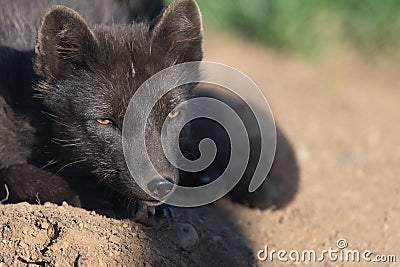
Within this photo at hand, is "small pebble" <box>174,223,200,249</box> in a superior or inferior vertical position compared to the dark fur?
inferior

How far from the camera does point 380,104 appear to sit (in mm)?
8711

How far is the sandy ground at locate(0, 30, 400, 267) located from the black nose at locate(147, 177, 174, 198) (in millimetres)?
269

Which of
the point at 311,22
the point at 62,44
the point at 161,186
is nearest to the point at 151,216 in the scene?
the point at 161,186

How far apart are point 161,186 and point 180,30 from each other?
1.06 meters

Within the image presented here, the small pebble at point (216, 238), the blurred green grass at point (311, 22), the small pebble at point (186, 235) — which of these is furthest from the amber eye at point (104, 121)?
the blurred green grass at point (311, 22)

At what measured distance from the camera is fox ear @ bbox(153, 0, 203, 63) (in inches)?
174

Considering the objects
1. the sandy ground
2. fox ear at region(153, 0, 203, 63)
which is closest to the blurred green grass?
the sandy ground

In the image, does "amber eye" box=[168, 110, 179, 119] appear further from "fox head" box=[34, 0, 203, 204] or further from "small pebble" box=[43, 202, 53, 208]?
"small pebble" box=[43, 202, 53, 208]

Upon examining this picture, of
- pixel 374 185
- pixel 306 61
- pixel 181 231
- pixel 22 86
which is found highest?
pixel 22 86

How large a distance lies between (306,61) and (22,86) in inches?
217

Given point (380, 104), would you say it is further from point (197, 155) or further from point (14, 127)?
point (14, 127)

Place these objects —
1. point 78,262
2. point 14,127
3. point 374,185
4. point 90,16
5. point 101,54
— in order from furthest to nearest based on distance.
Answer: point 374,185 < point 90,16 < point 14,127 < point 101,54 < point 78,262

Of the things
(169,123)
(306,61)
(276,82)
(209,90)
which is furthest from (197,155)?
(306,61)

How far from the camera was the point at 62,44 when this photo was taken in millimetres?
4258
